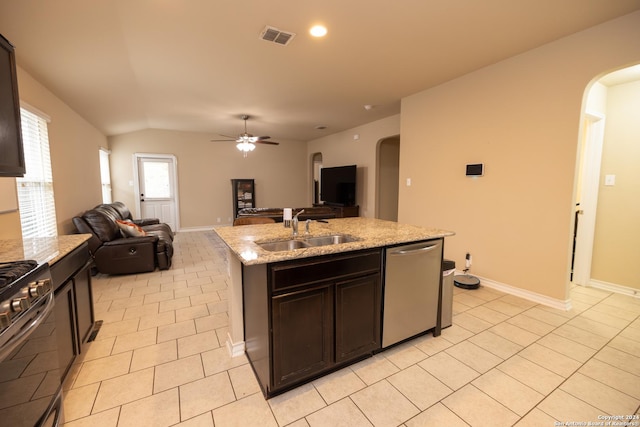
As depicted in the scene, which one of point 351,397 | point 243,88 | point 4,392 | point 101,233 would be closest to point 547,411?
point 351,397

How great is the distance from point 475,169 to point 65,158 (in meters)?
5.61

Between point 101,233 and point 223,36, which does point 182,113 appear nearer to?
point 101,233

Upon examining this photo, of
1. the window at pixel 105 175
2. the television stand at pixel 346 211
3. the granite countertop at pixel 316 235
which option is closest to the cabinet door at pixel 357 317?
the granite countertop at pixel 316 235

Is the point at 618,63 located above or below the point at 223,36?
below

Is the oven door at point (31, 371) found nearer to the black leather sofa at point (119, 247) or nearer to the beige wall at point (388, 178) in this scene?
the black leather sofa at point (119, 247)

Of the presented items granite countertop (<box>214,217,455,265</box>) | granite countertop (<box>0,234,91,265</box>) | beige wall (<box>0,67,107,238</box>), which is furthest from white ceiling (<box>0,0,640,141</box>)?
granite countertop (<box>214,217,455,265</box>)

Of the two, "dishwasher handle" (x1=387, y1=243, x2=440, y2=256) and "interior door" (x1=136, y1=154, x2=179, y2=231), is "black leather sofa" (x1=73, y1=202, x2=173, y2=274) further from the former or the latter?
"dishwasher handle" (x1=387, y1=243, x2=440, y2=256)

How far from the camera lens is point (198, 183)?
751 centimetres

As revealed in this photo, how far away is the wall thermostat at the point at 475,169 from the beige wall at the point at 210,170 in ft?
19.4

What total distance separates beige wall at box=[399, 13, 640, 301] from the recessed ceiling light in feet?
6.90

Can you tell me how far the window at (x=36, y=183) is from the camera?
2.95m

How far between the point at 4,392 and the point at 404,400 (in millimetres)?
1869

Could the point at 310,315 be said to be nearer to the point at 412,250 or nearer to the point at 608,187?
Result: the point at 412,250

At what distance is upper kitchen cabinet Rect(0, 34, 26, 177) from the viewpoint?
155 cm
